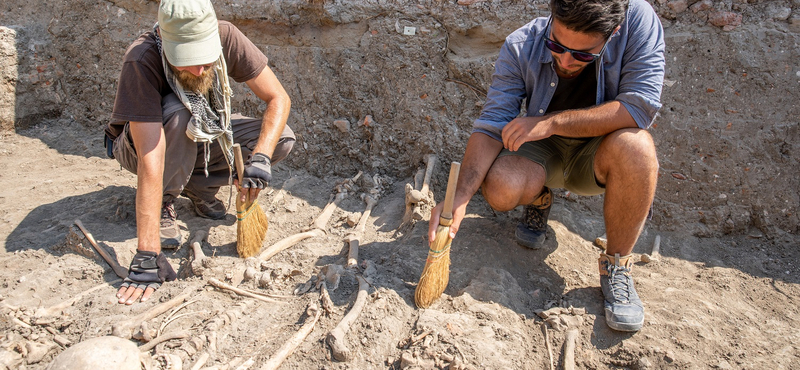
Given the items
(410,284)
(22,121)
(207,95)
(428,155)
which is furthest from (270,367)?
(22,121)

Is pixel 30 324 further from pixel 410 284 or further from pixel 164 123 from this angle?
pixel 410 284

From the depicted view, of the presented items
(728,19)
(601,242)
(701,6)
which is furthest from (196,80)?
(728,19)

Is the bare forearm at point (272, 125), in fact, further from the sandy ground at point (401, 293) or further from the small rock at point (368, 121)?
the small rock at point (368, 121)

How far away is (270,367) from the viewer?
232 cm

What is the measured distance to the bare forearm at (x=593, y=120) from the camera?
8.70 feet

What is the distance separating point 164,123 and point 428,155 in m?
1.88

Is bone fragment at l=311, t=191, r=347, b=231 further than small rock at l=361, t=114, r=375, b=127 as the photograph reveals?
No

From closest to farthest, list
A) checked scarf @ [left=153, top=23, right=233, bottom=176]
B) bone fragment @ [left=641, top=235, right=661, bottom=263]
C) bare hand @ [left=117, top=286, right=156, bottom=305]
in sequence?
bare hand @ [left=117, top=286, right=156, bottom=305] < checked scarf @ [left=153, top=23, right=233, bottom=176] < bone fragment @ [left=641, top=235, right=661, bottom=263]

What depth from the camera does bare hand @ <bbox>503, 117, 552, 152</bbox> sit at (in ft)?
8.78

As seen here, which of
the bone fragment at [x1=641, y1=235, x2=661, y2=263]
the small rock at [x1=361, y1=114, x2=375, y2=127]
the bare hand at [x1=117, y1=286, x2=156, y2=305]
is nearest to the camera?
the bare hand at [x1=117, y1=286, x2=156, y2=305]

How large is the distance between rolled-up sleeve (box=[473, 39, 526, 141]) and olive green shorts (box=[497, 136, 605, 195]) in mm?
208

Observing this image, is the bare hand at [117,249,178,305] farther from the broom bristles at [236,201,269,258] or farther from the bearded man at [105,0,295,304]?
the broom bristles at [236,201,269,258]

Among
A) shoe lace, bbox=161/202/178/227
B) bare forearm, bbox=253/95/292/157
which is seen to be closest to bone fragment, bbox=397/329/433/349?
bare forearm, bbox=253/95/292/157

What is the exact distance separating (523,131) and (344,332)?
4.44 ft
